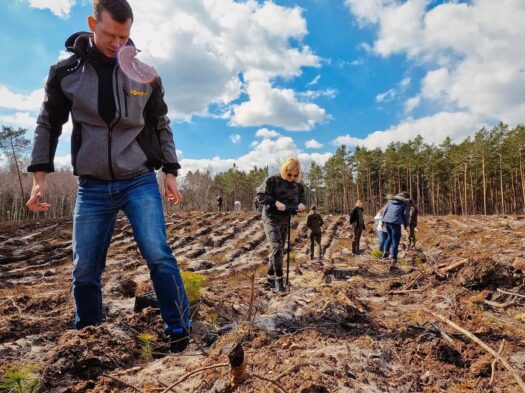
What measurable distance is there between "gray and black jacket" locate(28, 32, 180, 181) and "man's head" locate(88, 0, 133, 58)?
11 cm

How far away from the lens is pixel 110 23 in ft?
7.06

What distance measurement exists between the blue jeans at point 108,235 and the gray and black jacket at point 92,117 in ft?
0.35

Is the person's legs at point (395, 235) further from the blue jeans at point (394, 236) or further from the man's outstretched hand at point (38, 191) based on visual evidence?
the man's outstretched hand at point (38, 191)

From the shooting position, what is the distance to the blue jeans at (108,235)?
2.26 metres

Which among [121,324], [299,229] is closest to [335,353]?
[121,324]

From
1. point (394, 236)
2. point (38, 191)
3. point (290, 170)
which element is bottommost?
point (394, 236)

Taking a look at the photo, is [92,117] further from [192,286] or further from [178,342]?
[192,286]

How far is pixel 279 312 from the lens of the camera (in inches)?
117

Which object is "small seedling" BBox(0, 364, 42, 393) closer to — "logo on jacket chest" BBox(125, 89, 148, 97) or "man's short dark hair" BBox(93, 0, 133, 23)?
"logo on jacket chest" BBox(125, 89, 148, 97)

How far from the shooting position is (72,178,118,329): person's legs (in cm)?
233

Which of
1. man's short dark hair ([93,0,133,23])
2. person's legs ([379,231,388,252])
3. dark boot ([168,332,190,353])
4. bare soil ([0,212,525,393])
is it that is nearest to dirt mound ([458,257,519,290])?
bare soil ([0,212,525,393])

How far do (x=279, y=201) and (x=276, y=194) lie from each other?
13 centimetres

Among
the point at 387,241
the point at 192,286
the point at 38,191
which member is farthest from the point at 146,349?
the point at 387,241

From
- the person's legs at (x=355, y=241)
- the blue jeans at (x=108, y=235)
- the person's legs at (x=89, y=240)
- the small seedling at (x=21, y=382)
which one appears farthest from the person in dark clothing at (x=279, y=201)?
the person's legs at (x=355, y=241)
